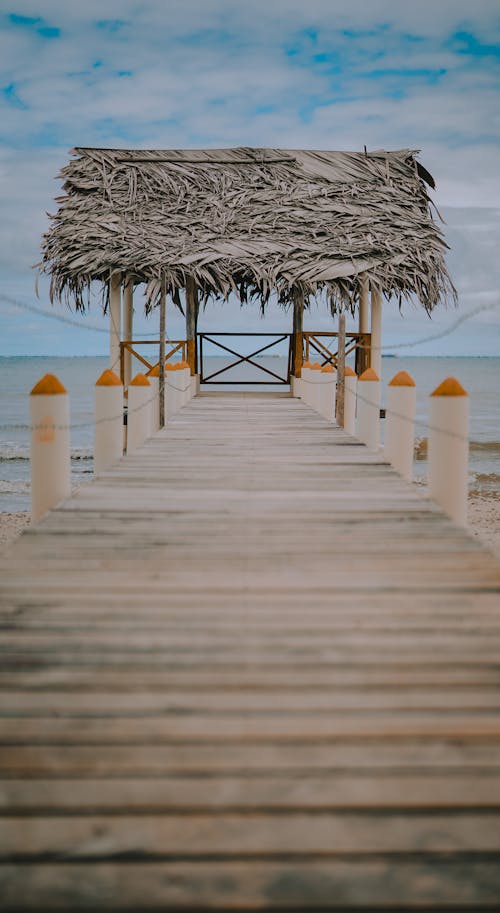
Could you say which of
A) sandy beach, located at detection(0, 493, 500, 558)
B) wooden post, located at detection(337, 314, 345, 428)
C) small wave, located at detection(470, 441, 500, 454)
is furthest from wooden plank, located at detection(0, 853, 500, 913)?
small wave, located at detection(470, 441, 500, 454)

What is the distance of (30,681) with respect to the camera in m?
2.46

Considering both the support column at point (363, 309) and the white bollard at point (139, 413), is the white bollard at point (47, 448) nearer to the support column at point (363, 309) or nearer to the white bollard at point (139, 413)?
the white bollard at point (139, 413)

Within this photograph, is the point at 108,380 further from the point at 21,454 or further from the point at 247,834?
the point at 21,454

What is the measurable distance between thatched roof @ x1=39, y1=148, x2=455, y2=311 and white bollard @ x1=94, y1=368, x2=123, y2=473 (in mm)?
7290

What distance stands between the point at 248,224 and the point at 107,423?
9.30 meters

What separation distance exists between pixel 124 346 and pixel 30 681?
12.4m

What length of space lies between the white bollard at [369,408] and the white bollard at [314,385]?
238cm

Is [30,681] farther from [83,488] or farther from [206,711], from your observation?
[83,488]

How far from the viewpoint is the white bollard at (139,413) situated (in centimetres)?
811

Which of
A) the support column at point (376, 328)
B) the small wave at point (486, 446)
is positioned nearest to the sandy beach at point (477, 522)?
the support column at point (376, 328)

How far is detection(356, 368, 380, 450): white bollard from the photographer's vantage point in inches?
324

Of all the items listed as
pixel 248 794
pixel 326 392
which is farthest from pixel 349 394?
pixel 248 794

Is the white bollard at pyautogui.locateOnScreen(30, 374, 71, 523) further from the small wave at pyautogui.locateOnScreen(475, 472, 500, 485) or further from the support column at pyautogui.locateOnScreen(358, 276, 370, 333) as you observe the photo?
the small wave at pyautogui.locateOnScreen(475, 472, 500, 485)

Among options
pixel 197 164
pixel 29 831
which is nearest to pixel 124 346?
pixel 197 164
